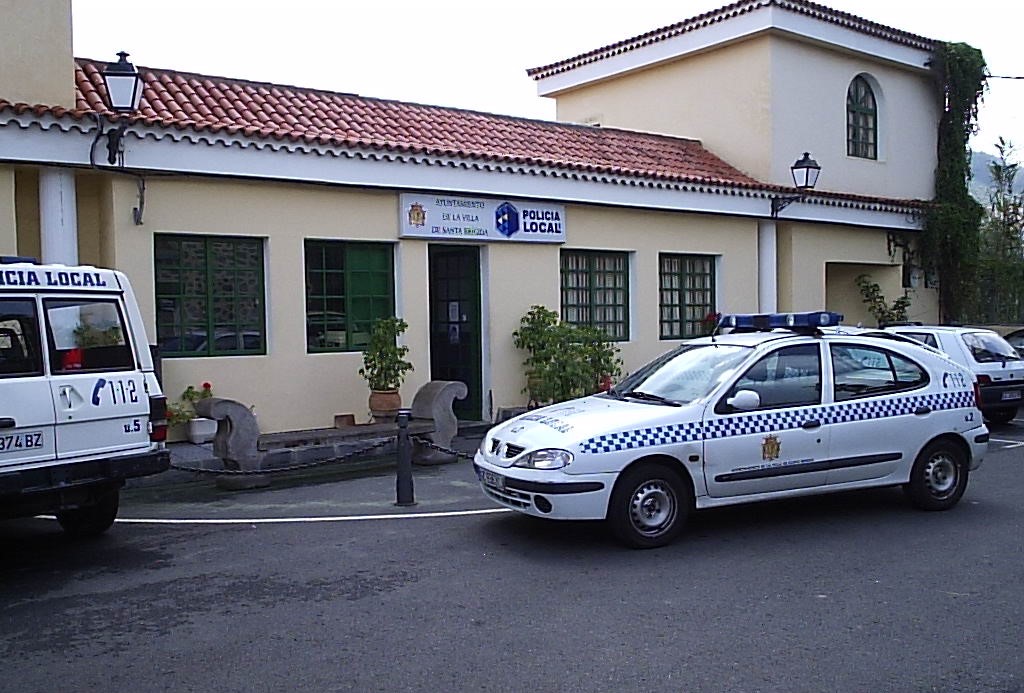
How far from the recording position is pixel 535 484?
767 centimetres

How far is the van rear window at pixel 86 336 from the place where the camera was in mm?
7566

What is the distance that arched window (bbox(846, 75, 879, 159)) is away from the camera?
20.8 m

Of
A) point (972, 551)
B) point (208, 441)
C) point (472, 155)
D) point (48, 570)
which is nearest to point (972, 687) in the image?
point (972, 551)

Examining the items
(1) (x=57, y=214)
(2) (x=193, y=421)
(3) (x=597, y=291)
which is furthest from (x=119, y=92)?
(3) (x=597, y=291)

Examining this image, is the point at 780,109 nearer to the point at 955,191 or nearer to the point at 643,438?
the point at 955,191

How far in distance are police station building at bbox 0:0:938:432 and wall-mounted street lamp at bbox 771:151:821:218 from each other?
12cm

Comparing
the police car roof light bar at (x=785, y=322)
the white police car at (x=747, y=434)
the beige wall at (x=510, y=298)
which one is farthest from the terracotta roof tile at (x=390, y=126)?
the white police car at (x=747, y=434)

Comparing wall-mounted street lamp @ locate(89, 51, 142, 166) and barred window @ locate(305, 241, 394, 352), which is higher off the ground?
wall-mounted street lamp @ locate(89, 51, 142, 166)

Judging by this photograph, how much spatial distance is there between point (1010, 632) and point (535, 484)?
3.21 metres

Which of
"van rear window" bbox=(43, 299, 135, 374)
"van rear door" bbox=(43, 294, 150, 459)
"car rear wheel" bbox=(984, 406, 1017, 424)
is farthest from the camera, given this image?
"car rear wheel" bbox=(984, 406, 1017, 424)

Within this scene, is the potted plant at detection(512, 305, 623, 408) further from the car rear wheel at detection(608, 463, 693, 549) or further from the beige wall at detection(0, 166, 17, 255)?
the beige wall at detection(0, 166, 17, 255)

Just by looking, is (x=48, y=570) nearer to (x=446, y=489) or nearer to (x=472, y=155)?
(x=446, y=489)

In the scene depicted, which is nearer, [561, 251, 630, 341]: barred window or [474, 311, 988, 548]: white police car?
[474, 311, 988, 548]: white police car

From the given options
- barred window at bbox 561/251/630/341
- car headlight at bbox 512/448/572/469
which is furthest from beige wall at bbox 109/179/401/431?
car headlight at bbox 512/448/572/469
